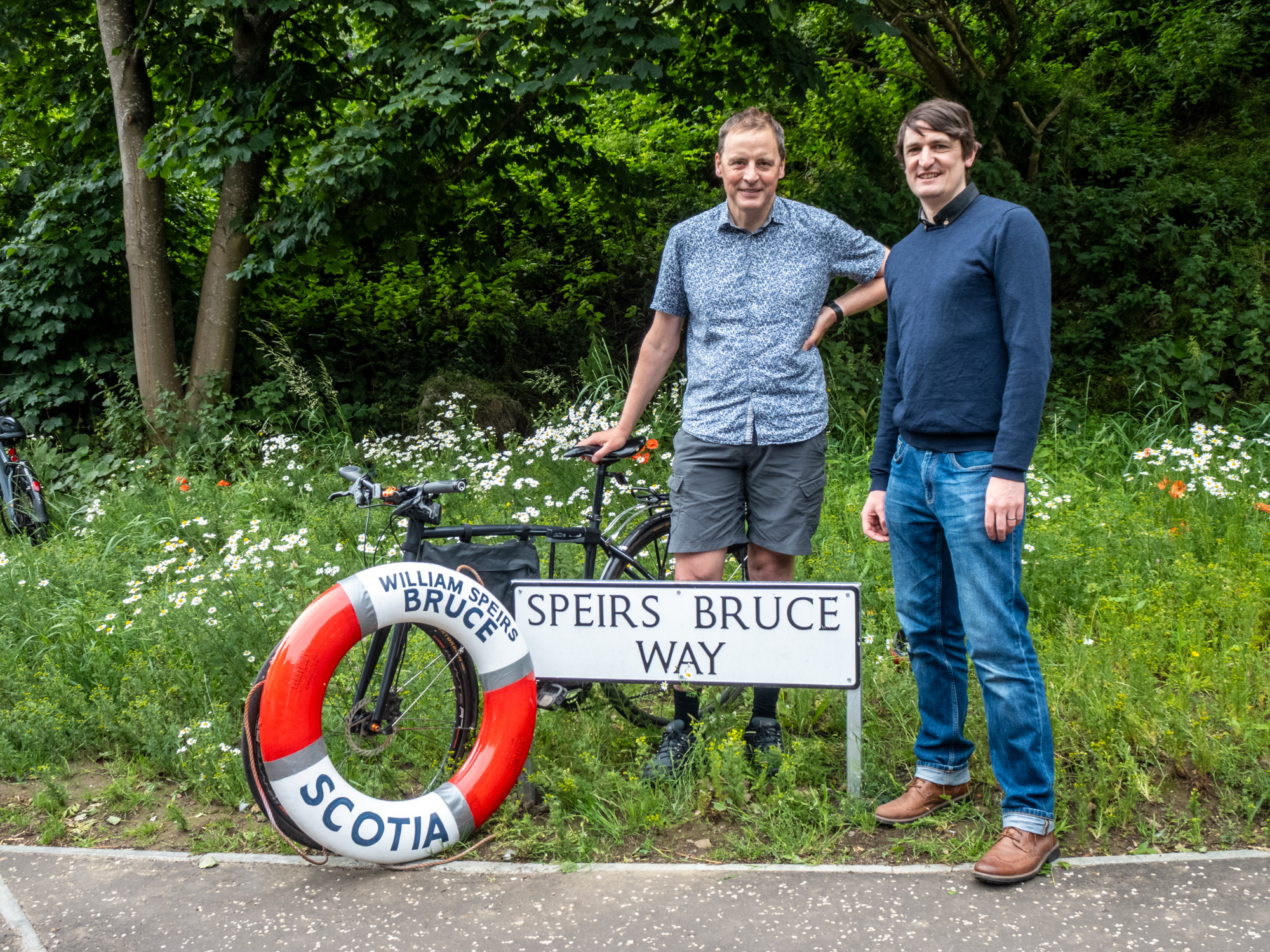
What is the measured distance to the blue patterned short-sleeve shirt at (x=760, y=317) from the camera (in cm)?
313

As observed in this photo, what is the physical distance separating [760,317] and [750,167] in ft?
1.52

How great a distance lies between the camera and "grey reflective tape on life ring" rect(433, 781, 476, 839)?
118 inches

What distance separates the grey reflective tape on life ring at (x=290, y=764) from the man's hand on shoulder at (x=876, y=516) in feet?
5.95

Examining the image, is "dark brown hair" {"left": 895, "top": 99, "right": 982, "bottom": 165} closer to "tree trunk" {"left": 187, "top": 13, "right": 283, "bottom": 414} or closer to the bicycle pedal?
the bicycle pedal

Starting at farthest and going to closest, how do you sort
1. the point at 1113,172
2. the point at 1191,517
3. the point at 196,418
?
the point at 1113,172
the point at 196,418
the point at 1191,517

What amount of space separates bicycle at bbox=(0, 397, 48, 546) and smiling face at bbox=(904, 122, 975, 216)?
20.3 ft

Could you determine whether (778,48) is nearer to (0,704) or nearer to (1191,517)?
(1191,517)

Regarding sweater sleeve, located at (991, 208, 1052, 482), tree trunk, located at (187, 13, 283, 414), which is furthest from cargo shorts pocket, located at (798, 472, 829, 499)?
tree trunk, located at (187, 13, 283, 414)

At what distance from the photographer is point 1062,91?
9.23m

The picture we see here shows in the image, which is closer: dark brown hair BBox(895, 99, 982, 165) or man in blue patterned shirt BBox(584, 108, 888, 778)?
dark brown hair BBox(895, 99, 982, 165)

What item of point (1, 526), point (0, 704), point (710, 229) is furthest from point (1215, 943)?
point (1, 526)

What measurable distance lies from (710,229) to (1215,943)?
2442 millimetres

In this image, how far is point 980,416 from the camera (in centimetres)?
261

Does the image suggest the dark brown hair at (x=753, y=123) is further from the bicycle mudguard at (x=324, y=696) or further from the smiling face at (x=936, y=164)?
the bicycle mudguard at (x=324, y=696)
